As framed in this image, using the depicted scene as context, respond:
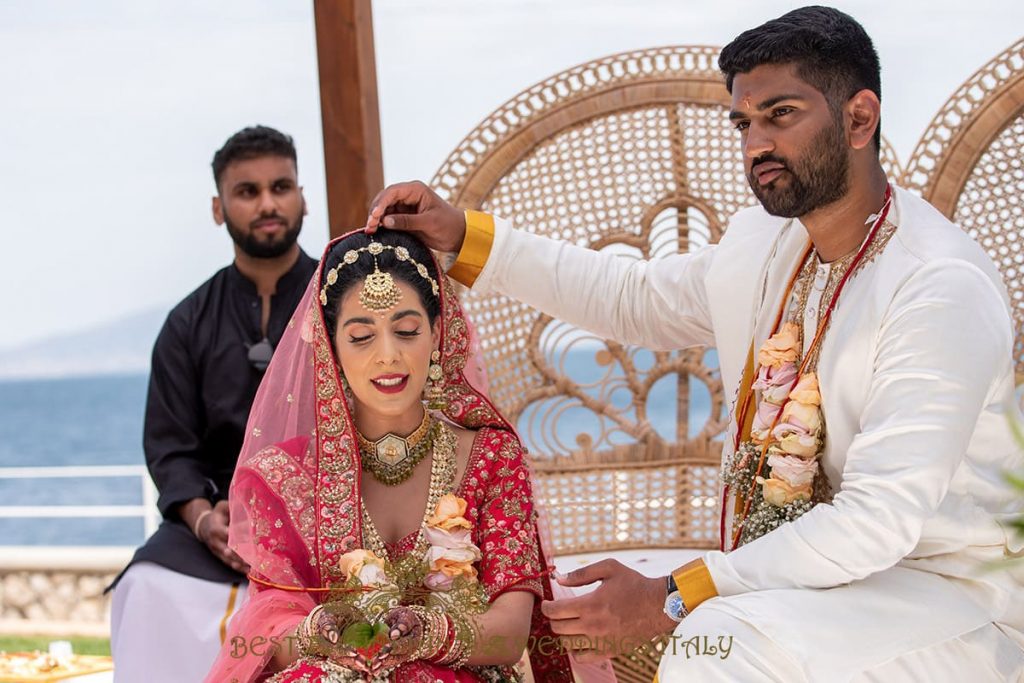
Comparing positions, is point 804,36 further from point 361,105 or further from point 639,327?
point 361,105

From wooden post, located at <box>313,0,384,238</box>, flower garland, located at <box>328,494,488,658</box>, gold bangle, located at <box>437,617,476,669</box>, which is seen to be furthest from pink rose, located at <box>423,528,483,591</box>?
wooden post, located at <box>313,0,384,238</box>

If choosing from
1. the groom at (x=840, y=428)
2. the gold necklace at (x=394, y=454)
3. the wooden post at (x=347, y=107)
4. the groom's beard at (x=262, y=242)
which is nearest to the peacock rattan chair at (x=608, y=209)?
the wooden post at (x=347, y=107)

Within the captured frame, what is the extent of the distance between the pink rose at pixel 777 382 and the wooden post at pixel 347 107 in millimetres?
1530

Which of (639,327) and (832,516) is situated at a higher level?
(639,327)

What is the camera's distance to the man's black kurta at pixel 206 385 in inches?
144

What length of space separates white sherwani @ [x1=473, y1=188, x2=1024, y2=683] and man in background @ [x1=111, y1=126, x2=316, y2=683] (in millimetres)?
1578

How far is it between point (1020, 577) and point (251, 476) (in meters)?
1.49

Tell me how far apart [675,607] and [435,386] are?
2.14 feet

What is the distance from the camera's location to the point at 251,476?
8.55 ft

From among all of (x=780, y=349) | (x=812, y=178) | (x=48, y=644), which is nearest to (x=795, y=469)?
(x=780, y=349)

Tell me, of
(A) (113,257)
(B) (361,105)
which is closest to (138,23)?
(A) (113,257)

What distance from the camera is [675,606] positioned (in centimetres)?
241

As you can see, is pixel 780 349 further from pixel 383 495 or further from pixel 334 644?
pixel 334 644

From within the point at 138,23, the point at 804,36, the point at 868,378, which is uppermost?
the point at 138,23
